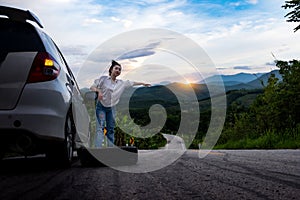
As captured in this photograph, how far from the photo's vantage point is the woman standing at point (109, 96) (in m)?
7.00

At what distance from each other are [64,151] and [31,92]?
0.90 meters

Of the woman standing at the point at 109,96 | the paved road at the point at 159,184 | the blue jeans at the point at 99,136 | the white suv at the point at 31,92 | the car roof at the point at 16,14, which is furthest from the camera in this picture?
the blue jeans at the point at 99,136

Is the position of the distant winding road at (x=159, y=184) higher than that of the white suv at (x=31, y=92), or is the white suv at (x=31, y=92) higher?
the white suv at (x=31, y=92)

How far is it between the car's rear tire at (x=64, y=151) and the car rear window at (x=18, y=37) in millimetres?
885

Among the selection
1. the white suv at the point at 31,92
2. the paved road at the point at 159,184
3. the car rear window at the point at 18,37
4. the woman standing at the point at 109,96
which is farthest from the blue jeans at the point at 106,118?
the paved road at the point at 159,184

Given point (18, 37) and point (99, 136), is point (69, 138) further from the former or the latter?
point (99, 136)

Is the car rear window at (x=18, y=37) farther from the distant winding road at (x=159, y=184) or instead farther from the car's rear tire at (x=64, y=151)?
the distant winding road at (x=159, y=184)

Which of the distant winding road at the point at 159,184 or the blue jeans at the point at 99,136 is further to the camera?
the blue jeans at the point at 99,136

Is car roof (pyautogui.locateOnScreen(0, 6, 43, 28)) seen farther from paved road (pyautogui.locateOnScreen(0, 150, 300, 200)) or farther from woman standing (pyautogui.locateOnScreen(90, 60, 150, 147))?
woman standing (pyautogui.locateOnScreen(90, 60, 150, 147))

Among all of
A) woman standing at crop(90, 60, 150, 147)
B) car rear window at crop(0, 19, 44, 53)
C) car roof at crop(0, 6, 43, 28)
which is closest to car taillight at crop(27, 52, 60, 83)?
car rear window at crop(0, 19, 44, 53)

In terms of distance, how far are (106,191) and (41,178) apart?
1215mm

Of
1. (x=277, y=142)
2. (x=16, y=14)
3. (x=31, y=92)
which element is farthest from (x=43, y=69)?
(x=277, y=142)

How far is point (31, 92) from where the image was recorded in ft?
15.1

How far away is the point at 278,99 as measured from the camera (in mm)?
23984
